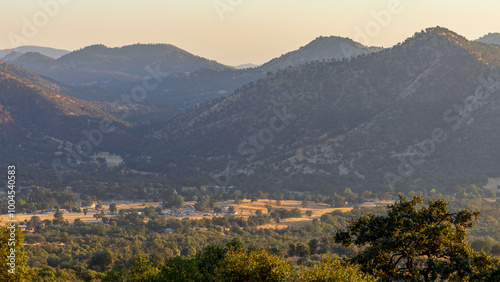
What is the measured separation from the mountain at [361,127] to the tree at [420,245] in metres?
94.7

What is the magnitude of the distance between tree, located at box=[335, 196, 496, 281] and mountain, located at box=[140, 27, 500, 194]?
311 ft

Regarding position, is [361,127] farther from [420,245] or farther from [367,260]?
[420,245]

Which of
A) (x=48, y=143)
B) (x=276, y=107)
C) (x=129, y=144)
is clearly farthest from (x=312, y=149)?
(x=48, y=143)

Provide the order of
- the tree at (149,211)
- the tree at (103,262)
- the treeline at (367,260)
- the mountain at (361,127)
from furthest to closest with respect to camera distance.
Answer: the mountain at (361,127) → the tree at (149,211) → the tree at (103,262) → the treeline at (367,260)

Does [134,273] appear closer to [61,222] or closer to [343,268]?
[343,268]

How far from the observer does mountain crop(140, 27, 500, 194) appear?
5108 inches

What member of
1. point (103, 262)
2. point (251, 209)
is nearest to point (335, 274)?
point (103, 262)

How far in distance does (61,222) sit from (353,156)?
73.9 m

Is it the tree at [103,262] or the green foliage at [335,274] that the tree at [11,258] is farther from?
the tree at [103,262]

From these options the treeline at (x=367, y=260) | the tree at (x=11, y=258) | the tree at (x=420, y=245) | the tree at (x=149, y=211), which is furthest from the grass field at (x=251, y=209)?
the tree at (x=11, y=258)

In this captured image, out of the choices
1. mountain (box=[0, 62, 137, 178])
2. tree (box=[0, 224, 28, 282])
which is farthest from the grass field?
tree (box=[0, 224, 28, 282])

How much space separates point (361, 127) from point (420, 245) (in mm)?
121057

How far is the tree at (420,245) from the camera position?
25.9 metres

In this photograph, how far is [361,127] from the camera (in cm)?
14575
